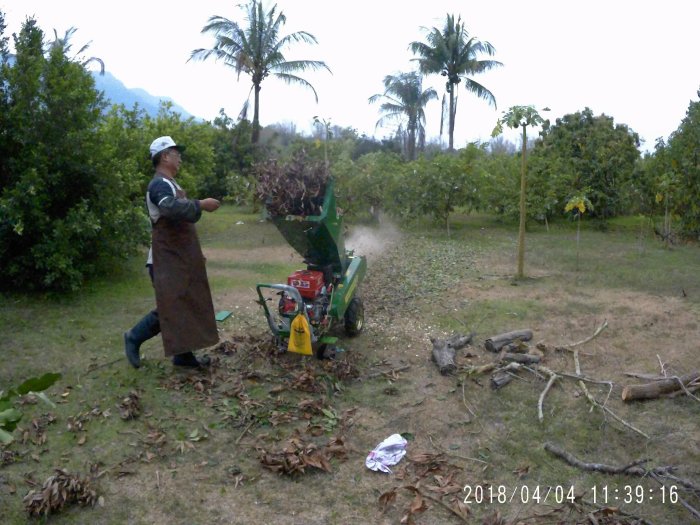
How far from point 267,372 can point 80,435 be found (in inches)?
67.9

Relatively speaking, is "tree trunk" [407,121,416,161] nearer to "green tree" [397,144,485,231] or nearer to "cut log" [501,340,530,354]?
"green tree" [397,144,485,231]

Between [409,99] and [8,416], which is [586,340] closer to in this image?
[8,416]

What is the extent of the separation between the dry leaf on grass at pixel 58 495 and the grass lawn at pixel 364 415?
81 mm

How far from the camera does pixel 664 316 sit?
7527 mm

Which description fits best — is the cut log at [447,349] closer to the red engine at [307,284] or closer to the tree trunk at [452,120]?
the red engine at [307,284]

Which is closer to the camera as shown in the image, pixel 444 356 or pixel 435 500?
pixel 435 500

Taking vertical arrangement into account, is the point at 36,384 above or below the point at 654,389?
above

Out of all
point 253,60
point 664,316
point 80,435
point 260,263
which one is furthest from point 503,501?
point 253,60

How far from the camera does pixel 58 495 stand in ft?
12.3

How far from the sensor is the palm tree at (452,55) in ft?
99.3

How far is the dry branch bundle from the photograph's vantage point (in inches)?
233

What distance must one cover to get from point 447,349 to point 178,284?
2.61 m

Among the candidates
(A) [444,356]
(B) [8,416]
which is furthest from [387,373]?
(B) [8,416]

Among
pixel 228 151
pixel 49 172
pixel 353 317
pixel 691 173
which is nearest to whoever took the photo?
pixel 353 317
